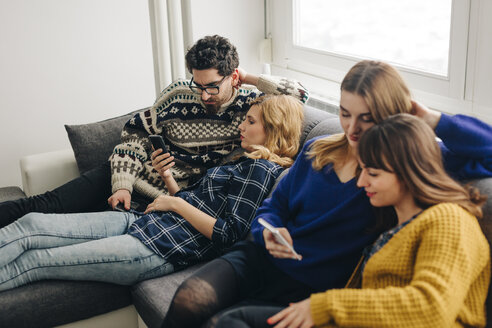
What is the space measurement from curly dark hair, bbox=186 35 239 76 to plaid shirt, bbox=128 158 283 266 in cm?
42

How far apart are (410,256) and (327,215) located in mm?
338

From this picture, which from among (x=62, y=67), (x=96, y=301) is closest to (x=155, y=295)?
(x=96, y=301)

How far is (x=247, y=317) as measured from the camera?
1.49m

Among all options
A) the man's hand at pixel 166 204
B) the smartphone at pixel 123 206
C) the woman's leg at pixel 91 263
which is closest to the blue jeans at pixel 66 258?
the woman's leg at pixel 91 263

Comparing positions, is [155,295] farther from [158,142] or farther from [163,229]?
[158,142]

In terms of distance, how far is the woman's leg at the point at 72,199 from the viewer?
2.31m

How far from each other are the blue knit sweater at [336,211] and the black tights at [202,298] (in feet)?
0.58

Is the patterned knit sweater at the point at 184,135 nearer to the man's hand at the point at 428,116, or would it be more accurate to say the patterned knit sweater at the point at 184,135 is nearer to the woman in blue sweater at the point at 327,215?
the woman in blue sweater at the point at 327,215

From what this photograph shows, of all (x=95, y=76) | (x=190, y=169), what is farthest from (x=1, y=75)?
(x=190, y=169)

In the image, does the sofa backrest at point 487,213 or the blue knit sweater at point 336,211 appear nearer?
the sofa backrest at point 487,213

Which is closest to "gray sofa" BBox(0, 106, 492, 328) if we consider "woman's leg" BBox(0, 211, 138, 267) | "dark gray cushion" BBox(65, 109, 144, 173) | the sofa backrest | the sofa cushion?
the sofa cushion

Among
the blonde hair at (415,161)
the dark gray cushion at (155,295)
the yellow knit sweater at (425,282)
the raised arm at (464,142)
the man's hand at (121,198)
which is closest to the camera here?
the yellow knit sweater at (425,282)

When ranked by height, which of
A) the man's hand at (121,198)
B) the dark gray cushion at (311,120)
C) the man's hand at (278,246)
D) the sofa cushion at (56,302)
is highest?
the dark gray cushion at (311,120)

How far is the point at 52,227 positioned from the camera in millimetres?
2074
